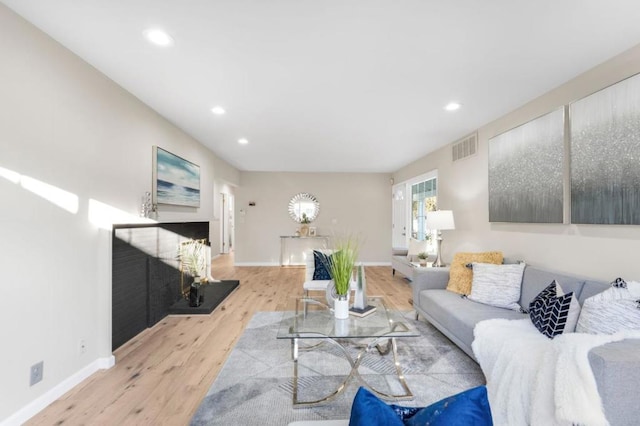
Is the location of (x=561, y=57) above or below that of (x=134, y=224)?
above

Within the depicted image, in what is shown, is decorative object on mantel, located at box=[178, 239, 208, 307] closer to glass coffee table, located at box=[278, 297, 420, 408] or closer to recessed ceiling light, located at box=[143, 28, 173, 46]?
glass coffee table, located at box=[278, 297, 420, 408]

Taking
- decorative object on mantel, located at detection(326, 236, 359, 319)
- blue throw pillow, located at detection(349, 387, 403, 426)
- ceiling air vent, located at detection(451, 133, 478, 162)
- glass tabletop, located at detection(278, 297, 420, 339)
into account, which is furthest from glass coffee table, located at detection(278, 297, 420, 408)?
ceiling air vent, located at detection(451, 133, 478, 162)

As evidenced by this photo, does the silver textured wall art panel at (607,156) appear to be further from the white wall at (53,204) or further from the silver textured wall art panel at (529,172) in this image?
the white wall at (53,204)

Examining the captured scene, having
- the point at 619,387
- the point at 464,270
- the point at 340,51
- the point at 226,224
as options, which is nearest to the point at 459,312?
the point at 464,270

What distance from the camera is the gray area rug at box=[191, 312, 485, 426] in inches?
73.7

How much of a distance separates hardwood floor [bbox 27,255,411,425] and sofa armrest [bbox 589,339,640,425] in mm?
2228

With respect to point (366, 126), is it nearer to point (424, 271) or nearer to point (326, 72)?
point (326, 72)

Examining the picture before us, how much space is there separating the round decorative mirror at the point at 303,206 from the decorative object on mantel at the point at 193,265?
3055 mm

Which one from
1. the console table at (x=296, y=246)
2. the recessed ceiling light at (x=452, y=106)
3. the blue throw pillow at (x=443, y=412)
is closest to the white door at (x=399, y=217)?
the console table at (x=296, y=246)

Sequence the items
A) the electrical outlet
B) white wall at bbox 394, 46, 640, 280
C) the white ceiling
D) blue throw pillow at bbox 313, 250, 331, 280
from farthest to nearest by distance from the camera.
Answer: blue throw pillow at bbox 313, 250, 331, 280 < white wall at bbox 394, 46, 640, 280 < the electrical outlet < the white ceiling

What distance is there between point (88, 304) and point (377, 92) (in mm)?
3015

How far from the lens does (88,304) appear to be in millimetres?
2314

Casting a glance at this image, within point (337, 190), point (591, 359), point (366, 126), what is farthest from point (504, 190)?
point (337, 190)

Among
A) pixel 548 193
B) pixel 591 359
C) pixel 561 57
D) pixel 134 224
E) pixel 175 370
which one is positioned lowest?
pixel 175 370
